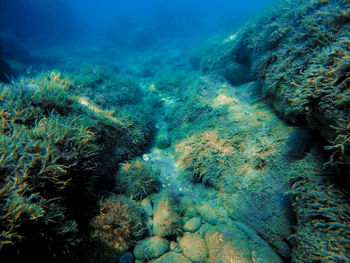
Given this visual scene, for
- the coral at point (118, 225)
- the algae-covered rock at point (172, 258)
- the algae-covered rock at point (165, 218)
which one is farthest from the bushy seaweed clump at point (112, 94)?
the algae-covered rock at point (172, 258)

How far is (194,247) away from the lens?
2.86 metres

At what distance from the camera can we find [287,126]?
3.50m

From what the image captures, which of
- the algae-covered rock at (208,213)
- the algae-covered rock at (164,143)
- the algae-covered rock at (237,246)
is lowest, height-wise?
the algae-covered rock at (237,246)

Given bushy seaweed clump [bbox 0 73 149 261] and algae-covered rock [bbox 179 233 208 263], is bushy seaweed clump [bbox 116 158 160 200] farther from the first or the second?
algae-covered rock [bbox 179 233 208 263]

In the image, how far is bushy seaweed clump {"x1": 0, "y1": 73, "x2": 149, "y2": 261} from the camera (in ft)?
5.95

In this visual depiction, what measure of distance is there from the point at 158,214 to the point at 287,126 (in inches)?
134

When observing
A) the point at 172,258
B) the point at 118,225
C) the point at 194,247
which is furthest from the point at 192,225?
the point at 118,225

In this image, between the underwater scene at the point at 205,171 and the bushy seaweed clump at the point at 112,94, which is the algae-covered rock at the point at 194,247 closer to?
the underwater scene at the point at 205,171

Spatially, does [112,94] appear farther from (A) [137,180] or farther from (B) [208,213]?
(B) [208,213]

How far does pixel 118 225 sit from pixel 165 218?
91cm

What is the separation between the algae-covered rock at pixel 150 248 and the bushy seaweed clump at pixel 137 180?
0.99m

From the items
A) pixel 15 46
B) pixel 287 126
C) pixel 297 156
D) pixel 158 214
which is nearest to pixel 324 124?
pixel 297 156

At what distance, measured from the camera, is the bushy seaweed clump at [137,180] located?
12.4ft

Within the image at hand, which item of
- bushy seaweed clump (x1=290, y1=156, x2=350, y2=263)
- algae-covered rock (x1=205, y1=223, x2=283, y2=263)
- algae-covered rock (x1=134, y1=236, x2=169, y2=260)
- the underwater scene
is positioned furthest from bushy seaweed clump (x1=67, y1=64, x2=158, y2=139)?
bushy seaweed clump (x1=290, y1=156, x2=350, y2=263)
